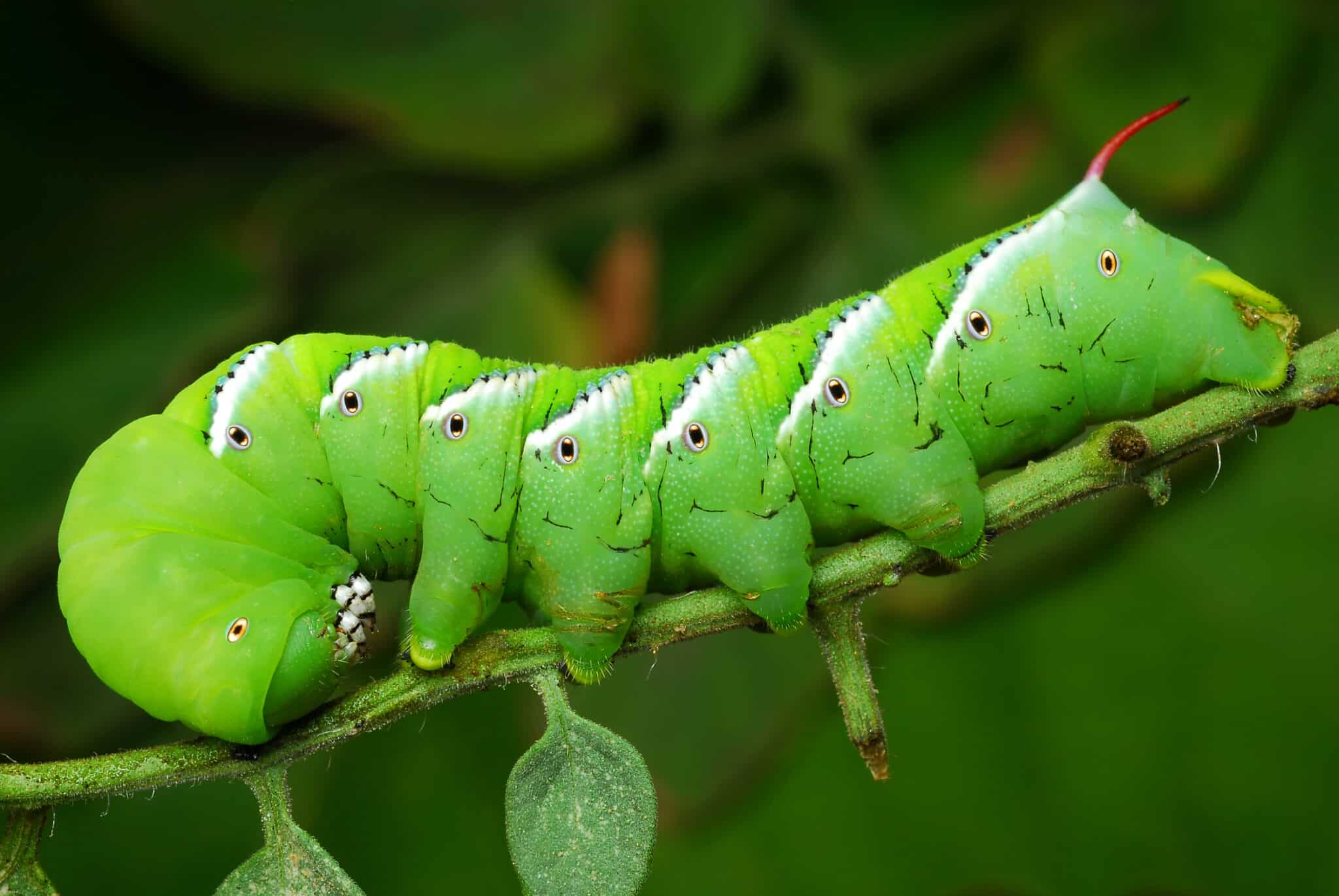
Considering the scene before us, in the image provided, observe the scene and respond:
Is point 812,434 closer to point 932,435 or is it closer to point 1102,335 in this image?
point 932,435

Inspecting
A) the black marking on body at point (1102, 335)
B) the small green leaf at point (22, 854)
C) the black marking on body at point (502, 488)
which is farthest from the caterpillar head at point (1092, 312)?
the small green leaf at point (22, 854)

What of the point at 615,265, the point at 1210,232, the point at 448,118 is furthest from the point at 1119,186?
the point at 448,118

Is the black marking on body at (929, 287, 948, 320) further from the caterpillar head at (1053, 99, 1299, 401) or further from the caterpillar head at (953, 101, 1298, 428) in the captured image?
the caterpillar head at (1053, 99, 1299, 401)

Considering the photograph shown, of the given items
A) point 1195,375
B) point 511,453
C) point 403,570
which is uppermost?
point 1195,375

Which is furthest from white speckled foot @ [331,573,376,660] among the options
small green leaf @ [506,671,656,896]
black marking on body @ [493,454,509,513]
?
small green leaf @ [506,671,656,896]

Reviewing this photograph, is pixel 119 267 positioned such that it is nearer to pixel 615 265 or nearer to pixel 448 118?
pixel 448 118

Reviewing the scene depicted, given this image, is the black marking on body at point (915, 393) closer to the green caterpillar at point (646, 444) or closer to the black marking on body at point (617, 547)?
the green caterpillar at point (646, 444)

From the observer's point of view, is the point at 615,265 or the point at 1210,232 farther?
the point at 615,265
